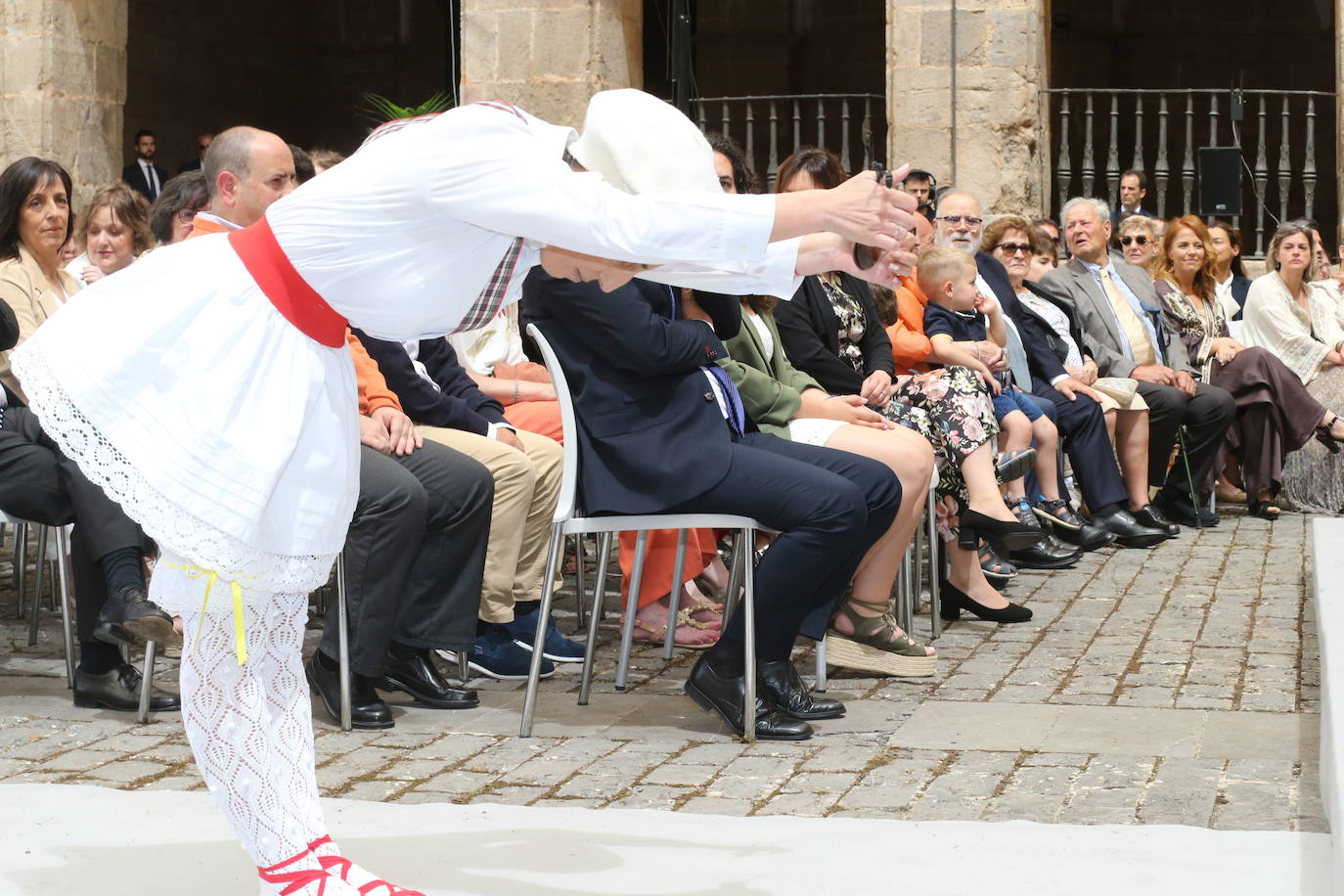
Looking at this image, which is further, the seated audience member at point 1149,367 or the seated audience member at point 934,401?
the seated audience member at point 1149,367

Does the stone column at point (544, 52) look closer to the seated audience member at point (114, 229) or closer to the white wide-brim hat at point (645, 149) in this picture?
the seated audience member at point (114, 229)

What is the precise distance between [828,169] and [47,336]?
3325 mm

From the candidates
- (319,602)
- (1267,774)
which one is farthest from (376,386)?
(1267,774)

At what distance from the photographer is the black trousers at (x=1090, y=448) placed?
770cm

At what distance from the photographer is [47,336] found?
8.91ft

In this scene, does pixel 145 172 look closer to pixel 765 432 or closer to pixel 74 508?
pixel 74 508

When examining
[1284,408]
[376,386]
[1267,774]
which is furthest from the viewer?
[1284,408]

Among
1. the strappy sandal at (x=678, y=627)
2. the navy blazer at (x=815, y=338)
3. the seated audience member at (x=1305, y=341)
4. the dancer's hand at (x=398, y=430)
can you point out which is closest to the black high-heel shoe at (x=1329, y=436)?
the seated audience member at (x=1305, y=341)

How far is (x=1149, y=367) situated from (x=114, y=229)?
15.4 ft

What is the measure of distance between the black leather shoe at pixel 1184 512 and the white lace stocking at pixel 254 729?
20.2 ft

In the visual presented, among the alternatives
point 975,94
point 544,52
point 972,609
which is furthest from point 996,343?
point 544,52

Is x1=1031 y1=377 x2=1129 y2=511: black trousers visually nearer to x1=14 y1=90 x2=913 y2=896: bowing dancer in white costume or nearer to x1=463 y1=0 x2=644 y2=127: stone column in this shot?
x1=463 y1=0 x2=644 y2=127: stone column

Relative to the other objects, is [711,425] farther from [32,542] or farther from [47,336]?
[32,542]

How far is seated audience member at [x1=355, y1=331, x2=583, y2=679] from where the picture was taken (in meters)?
4.98
